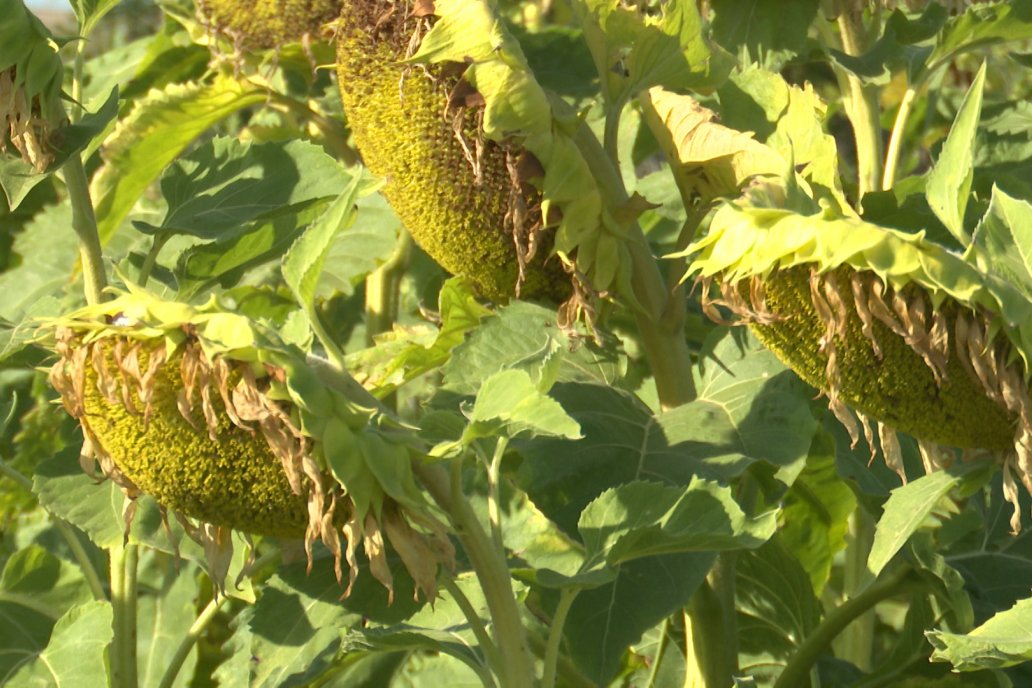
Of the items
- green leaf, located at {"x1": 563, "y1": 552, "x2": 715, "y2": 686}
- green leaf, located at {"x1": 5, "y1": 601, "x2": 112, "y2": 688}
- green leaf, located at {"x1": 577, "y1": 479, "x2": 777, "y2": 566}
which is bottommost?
green leaf, located at {"x1": 5, "y1": 601, "x2": 112, "y2": 688}

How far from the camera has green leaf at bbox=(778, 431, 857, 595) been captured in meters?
1.47

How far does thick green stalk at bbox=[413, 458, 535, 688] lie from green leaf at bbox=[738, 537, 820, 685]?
0.46 meters

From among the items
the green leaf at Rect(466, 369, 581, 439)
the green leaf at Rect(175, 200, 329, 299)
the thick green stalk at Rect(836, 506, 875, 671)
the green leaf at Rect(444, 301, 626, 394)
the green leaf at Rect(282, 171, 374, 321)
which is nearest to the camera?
the green leaf at Rect(466, 369, 581, 439)

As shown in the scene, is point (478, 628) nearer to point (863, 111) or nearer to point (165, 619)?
point (863, 111)

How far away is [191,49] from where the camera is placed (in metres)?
1.86

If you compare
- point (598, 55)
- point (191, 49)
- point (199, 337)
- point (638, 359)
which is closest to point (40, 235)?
point (191, 49)

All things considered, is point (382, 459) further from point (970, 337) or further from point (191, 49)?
point (191, 49)

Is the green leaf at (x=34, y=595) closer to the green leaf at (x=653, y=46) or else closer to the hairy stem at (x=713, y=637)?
the hairy stem at (x=713, y=637)

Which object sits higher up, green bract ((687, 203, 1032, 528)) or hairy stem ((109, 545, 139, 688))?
green bract ((687, 203, 1032, 528))

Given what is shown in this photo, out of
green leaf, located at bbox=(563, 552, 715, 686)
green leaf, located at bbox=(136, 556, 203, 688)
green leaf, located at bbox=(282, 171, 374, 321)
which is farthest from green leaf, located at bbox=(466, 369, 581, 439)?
green leaf, located at bbox=(136, 556, 203, 688)

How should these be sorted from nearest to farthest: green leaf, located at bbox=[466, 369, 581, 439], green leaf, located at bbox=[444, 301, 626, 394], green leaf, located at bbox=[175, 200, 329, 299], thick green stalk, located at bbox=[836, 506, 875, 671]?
green leaf, located at bbox=[466, 369, 581, 439] < green leaf, located at bbox=[444, 301, 626, 394] < green leaf, located at bbox=[175, 200, 329, 299] < thick green stalk, located at bbox=[836, 506, 875, 671]

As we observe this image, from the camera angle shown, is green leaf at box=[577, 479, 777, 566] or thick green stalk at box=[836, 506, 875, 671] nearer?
green leaf at box=[577, 479, 777, 566]

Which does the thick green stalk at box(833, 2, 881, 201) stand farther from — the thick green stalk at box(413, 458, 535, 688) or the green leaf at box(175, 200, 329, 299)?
the thick green stalk at box(413, 458, 535, 688)

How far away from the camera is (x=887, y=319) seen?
0.90 metres
